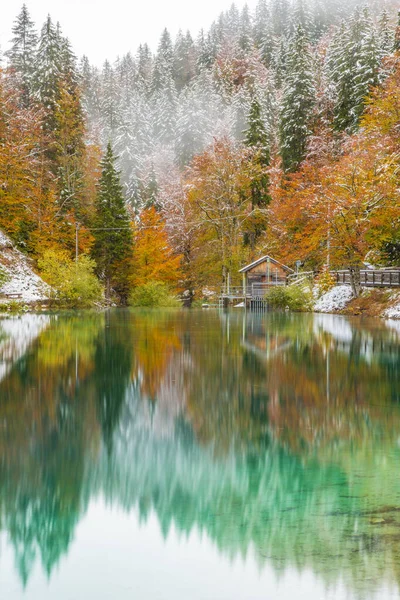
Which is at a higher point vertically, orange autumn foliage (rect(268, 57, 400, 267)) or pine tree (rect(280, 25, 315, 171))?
pine tree (rect(280, 25, 315, 171))

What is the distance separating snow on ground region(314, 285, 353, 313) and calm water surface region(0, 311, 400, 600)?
Result: 30.1 meters

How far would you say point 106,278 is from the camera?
64.6 m

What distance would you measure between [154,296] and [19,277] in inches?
469

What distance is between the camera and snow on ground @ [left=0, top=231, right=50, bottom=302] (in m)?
50.0

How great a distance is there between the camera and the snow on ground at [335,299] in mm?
42469

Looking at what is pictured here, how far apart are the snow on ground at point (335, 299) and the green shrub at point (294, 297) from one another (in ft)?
4.47

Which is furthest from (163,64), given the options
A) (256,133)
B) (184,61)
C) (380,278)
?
(380,278)

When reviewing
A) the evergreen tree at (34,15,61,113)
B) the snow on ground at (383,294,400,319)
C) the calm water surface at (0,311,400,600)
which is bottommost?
the calm water surface at (0,311,400,600)

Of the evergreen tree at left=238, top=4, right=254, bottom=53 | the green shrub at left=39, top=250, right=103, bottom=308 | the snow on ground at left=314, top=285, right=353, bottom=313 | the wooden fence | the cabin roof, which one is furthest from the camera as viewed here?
the evergreen tree at left=238, top=4, right=254, bottom=53

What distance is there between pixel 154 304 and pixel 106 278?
7368 millimetres

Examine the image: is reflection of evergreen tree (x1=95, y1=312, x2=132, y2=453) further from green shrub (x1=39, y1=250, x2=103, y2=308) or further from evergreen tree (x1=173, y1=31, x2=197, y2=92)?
evergreen tree (x1=173, y1=31, x2=197, y2=92)

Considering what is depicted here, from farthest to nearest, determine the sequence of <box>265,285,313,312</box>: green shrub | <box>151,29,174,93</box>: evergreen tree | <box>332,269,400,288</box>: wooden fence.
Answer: <box>151,29,174,93</box>: evergreen tree, <box>265,285,313,312</box>: green shrub, <box>332,269,400,288</box>: wooden fence

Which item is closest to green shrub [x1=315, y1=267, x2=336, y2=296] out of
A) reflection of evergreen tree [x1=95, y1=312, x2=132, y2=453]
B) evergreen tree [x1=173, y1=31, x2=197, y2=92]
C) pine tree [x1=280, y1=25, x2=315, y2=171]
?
pine tree [x1=280, y1=25, x2=315, y2=171]

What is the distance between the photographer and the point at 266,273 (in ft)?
196
